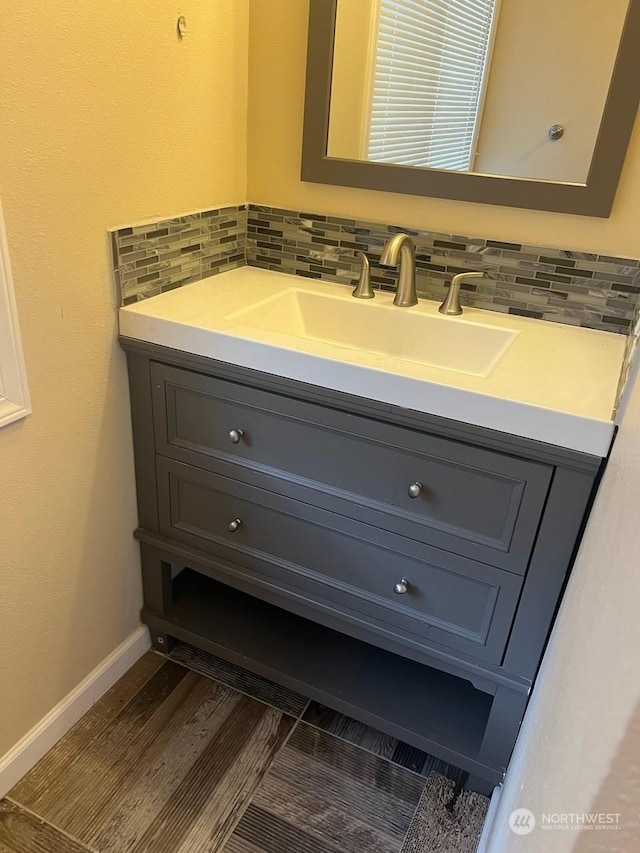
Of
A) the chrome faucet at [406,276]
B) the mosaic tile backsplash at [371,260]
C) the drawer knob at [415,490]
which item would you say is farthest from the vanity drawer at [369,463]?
the chrome faucet at [406,276]

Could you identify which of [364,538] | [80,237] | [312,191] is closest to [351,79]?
[312,191]

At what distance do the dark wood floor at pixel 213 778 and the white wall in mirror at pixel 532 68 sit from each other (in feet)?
4.38

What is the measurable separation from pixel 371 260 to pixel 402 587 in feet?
2.56

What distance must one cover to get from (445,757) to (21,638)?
92 centimetres

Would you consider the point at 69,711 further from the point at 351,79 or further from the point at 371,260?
the point at 351,79

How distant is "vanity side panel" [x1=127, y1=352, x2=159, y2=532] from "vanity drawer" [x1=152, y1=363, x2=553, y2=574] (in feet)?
0.09

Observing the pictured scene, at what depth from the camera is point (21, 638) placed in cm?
130

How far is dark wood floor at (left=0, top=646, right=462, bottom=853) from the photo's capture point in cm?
130

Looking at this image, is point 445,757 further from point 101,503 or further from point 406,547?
point 101,503

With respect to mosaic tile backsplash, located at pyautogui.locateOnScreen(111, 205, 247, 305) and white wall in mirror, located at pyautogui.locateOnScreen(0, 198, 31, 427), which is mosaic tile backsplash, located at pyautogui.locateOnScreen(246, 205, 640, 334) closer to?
mosaic tile backsplash, located at pyautogui.locateOnScreen(111, 205, 247, 305)

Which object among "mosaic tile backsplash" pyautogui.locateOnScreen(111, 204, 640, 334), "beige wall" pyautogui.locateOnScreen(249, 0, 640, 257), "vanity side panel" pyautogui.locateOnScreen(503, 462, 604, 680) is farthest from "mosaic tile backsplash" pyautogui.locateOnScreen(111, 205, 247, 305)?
"vanity side panel" pyautogui.locateOnScreen(503, 462, 604, 680)

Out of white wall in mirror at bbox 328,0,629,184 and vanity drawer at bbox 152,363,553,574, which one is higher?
white wall in mirror at bbox 328,0,629,184

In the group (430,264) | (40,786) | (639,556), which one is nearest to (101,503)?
(40,786)

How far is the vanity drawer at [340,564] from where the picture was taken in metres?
1.23
